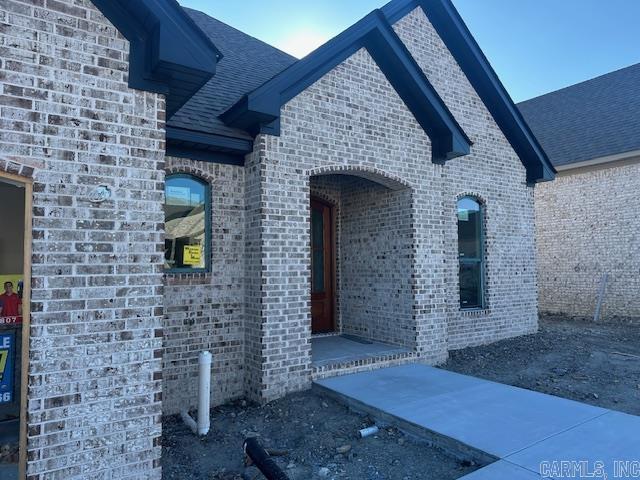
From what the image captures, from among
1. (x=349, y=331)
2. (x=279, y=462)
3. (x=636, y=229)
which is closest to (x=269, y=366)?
(x=279, y=462)

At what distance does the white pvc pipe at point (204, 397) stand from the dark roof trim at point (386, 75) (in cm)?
310

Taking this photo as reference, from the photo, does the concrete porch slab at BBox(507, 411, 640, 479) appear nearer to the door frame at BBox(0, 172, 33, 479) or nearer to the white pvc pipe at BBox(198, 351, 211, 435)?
the white pvc pipe at BBox(198, 351, 211, 435)

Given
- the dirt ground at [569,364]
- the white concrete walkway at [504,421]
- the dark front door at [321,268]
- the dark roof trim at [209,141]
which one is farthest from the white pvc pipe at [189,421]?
the dirt ground at [569,364]

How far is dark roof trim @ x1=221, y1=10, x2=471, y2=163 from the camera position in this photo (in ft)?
19.6

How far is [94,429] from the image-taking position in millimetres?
3570

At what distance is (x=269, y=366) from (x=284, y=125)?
3303 mm

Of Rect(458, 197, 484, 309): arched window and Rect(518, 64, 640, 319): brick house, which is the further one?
Rect(518, 64, 640, 319): brick house

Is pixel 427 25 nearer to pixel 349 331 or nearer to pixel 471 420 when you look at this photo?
pixel 349 331

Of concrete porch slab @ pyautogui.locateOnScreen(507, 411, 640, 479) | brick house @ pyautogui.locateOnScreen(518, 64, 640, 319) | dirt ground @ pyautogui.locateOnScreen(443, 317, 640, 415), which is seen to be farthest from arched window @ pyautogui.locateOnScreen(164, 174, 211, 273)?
brick house @ pyautogui.locateOnScreen(518, 64, 640, 319)

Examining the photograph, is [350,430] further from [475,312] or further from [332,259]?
[475,312]

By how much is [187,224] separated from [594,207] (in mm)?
13450

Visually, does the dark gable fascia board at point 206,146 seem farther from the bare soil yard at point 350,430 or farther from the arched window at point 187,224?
the bare soil yard at point 350,430

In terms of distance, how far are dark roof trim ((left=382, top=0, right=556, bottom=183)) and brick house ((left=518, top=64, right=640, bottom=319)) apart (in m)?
4.54

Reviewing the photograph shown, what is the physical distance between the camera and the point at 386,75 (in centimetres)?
762
